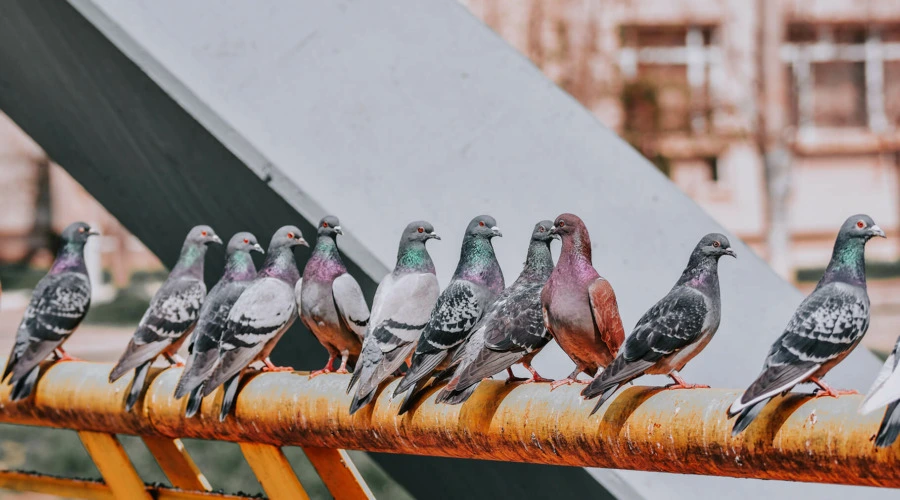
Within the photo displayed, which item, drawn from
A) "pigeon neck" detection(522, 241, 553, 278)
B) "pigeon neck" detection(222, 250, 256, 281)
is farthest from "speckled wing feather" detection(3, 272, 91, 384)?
"pigeon neck" detection(522, 241, 553, 278)

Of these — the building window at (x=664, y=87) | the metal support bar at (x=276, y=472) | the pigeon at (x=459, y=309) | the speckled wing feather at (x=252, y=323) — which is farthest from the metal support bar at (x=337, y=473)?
the building window at (x=664, y=87)

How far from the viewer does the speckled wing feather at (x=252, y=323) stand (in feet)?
8.93

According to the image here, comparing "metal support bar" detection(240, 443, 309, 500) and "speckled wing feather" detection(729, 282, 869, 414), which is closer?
"speckled wing feather" detection(729, 282, 869, 414)

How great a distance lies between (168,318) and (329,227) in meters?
0.59

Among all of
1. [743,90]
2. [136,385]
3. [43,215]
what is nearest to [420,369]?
[136,385]

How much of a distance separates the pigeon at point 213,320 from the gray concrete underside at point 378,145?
0.27 meters

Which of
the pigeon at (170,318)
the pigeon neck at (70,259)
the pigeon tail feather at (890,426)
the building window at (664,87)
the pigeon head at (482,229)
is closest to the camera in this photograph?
the pigeon tail feather at (890,426)

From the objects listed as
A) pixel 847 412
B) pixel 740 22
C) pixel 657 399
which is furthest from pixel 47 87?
pixel 740 22

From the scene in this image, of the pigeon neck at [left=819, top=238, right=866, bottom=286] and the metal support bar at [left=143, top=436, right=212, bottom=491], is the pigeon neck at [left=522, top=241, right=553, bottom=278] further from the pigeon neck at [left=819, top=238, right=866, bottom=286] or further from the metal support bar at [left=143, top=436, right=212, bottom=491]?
the metal support bar at [left=143, top=436, right=212, bottom=491]

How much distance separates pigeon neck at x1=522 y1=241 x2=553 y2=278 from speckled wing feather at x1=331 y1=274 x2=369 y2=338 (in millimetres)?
500

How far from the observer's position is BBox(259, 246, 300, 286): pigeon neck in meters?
2.94

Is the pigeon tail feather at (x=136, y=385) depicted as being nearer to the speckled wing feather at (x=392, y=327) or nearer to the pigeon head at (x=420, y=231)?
the speckled wing feather at (x=392, y=327)

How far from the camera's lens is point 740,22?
19.3 meters

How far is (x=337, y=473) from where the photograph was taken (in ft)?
9.36
